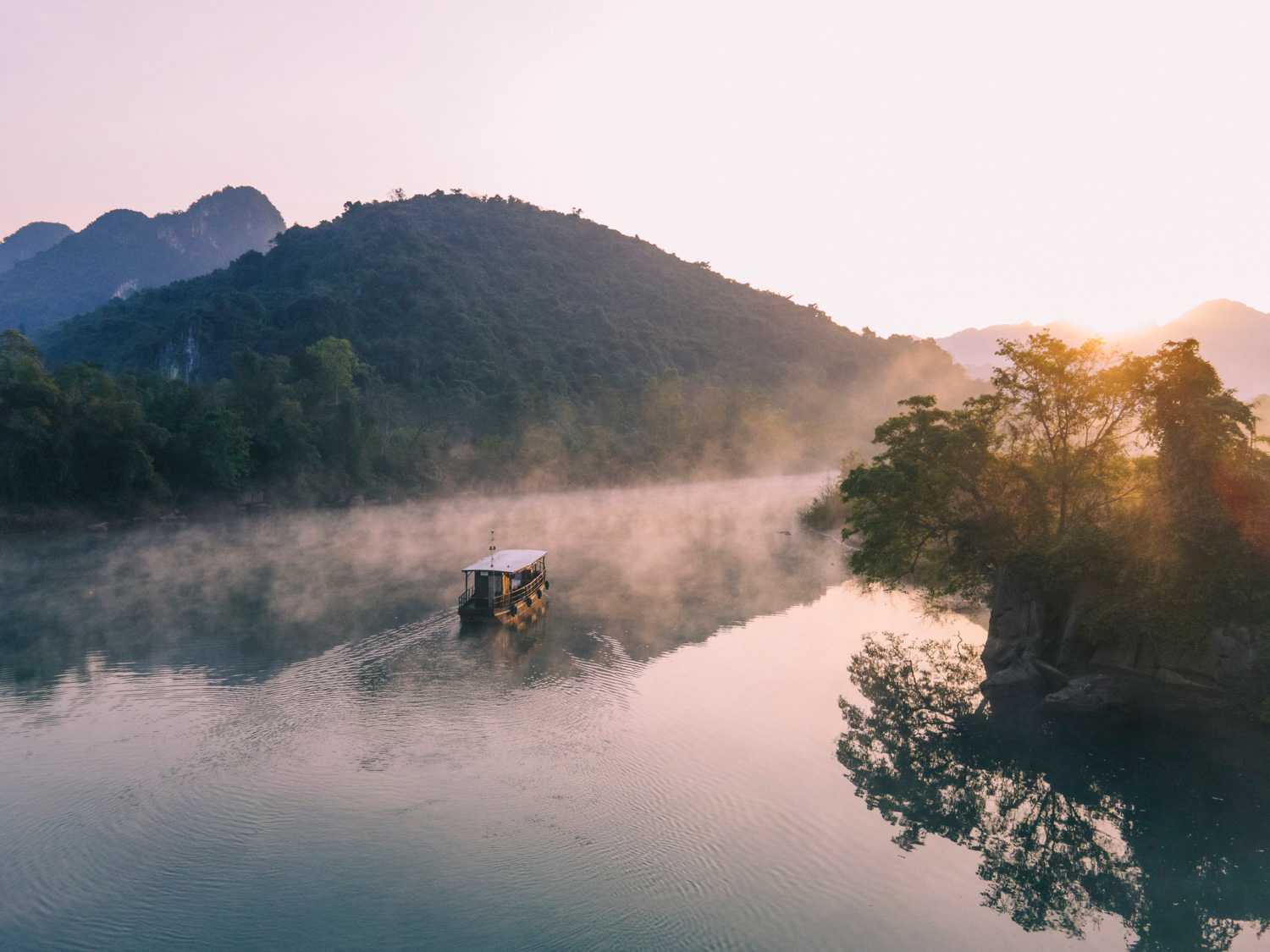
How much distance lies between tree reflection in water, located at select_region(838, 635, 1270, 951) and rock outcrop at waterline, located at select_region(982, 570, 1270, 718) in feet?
5.61

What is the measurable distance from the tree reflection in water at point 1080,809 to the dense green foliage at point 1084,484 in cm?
483

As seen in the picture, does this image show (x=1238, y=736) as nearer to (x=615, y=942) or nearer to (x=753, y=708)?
(x=753, y=708)

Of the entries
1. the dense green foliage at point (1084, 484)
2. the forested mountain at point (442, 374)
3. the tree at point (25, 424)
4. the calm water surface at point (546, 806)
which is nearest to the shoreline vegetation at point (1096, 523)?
the dense green foliage at point (1084, 484)

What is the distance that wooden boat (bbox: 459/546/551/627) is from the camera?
38.5m

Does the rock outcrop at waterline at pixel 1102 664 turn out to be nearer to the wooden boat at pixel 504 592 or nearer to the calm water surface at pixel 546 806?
the calm water surface at pixel 546 806

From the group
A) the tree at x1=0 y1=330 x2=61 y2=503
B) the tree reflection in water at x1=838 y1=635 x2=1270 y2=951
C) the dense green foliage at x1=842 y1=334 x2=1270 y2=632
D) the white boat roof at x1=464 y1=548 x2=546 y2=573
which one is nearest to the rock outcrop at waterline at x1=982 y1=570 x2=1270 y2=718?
the dense green foliage at x1=842 y1=334 x2=1270 y2=632

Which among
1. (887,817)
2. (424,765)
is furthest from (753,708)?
(424,765)

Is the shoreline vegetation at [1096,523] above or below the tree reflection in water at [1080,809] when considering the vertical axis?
above

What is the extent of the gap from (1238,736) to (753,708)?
50.1ft

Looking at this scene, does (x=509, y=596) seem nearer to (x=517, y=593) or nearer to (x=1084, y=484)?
(x=517, y=593)

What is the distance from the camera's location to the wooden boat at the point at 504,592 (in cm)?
3853

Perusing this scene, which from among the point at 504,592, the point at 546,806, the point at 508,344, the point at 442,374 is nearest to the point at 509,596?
the point at 504,592

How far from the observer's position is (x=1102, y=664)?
104ft

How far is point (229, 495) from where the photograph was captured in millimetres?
80938
